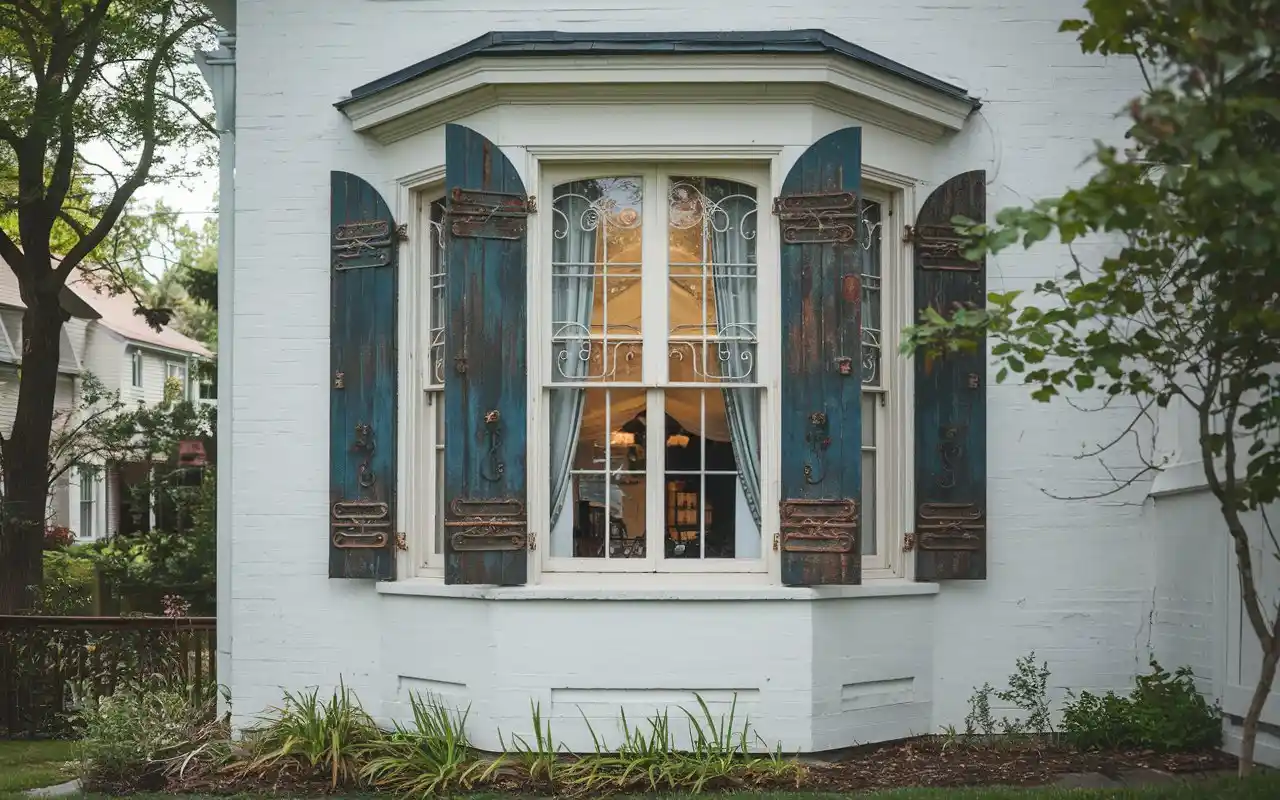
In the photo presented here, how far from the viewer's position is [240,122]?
8.69m

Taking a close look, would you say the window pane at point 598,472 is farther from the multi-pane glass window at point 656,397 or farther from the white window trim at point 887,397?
the white window trim at point 887,397

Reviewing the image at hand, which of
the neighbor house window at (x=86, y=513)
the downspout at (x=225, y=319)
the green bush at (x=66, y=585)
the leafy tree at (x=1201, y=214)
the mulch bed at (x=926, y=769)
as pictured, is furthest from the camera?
the neighbor house window at (x=86, y=513)

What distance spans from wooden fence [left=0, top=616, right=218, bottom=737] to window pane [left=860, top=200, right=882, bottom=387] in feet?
18.0

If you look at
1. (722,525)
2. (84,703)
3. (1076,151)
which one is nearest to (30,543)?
(84,703)

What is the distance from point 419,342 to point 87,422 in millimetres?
12569

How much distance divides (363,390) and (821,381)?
2.67 metres

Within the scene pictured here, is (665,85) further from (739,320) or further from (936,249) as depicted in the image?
(936,249)

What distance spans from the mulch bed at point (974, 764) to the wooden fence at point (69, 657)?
17.5 ft

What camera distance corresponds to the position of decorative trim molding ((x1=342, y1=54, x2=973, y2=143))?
25.7 ft

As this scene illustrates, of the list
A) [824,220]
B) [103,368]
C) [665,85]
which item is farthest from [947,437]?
[103,368]

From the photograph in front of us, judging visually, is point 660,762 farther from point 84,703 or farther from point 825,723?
point 84,703

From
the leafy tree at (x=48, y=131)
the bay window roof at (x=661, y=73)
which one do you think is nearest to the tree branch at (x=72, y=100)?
the leafy tree at (x=48, y=131)

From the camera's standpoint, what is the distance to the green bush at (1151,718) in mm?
7922

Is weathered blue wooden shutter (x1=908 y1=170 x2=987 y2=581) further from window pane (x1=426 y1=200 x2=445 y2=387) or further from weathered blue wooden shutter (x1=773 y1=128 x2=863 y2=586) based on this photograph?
window pane (x1=426 y1=200 x2=445 y2=387)
